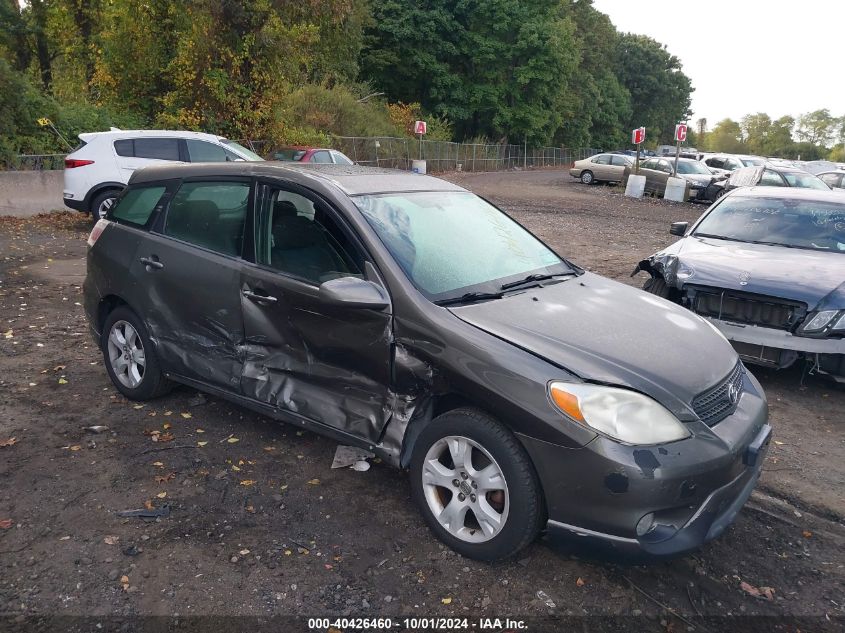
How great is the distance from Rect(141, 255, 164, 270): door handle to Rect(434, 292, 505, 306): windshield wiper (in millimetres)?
2150

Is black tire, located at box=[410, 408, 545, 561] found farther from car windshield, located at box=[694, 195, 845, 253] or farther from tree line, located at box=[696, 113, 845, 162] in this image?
tree line, located at box=[696, 113, 845, 162]

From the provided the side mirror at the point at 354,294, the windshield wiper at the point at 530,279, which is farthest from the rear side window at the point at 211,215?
the windshield wiper at the point at 530,279

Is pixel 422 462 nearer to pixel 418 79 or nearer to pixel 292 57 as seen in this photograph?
pixel 292 57

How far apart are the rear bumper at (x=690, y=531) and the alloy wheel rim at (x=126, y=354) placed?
3.18 m

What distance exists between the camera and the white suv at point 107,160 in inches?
496

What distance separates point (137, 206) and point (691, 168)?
86.0 feet

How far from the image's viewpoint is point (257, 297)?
Result: 13.0 feet

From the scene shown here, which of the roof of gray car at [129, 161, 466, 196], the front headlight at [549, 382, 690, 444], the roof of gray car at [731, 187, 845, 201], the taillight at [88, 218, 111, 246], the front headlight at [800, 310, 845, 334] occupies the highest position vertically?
the roof of gray car at [129, 161, 466, 196]

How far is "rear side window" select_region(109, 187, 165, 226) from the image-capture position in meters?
4.82

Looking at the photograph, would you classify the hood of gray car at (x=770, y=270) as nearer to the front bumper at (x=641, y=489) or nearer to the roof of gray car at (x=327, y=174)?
the roof of gray car at (x=327, y=174)

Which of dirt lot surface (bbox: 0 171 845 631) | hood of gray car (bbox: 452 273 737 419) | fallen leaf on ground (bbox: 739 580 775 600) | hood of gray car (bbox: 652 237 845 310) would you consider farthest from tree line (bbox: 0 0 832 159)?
fallen leaf on ground (bbox: 739 580 775 600)

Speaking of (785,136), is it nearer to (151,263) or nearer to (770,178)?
(770,178)

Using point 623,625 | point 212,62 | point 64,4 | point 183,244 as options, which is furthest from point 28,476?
point 64,4

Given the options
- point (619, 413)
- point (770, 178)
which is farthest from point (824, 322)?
point (770, 178)
